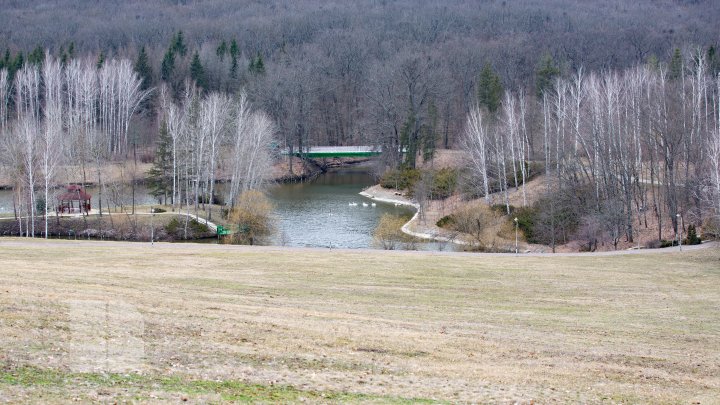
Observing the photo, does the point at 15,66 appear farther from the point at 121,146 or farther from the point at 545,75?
the point at 545,75

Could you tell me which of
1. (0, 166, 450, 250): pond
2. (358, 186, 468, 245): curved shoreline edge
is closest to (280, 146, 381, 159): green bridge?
(0, 166, 450, 250): pond

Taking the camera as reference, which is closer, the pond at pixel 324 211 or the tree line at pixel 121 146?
the pond at pixel 324 211

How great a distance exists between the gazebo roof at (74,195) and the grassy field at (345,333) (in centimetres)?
2438

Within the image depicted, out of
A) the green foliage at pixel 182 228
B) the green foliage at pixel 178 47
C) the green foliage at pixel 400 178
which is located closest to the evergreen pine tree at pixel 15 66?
the green foliage at pixel 178 47

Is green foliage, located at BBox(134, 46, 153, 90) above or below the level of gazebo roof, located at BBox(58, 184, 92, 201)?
above

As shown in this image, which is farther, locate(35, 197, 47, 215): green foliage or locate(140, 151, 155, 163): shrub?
locate(140, 151, 155, 163): shrub

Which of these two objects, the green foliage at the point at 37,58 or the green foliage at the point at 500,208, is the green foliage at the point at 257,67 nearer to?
the green foliage at the point at 37,58

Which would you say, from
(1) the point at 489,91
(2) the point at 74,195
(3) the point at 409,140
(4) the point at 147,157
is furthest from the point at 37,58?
(2) the point at 74,195

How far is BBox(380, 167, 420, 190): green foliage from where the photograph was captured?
73812 millimetres

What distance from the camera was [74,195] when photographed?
55781 mm

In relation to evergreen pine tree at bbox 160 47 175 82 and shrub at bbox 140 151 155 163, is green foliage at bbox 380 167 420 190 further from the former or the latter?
evergreen pine tree at bbox 160 47 175 82

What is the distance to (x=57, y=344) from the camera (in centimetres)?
1453

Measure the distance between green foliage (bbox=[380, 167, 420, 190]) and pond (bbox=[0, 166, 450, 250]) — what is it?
2912 millimetres

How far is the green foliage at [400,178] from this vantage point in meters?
73.8
